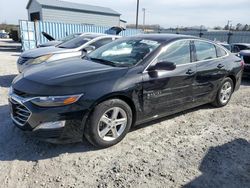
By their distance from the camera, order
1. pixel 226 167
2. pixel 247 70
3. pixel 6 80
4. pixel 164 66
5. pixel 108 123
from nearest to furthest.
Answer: pixel 226 167 < pixel 108 123 < pixel 164 66 < pixel 6 80 < pixel 247 70

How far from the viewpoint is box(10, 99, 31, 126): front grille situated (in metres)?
3.17

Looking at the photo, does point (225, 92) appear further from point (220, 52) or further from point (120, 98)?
point (120, 98)

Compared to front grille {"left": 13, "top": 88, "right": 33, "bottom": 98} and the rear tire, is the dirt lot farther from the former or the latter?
the rear tire

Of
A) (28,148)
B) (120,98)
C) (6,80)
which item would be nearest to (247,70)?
(120,98)

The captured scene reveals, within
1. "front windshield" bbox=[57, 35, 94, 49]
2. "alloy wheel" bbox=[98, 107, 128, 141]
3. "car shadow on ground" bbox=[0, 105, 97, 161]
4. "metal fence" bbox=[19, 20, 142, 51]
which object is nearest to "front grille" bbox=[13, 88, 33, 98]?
"car shadow on ground" bbox=[0, 105, 97, 161]

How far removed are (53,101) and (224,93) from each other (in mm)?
3930

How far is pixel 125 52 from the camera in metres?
4.32

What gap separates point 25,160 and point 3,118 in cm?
161

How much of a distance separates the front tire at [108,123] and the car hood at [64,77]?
14.5 inches

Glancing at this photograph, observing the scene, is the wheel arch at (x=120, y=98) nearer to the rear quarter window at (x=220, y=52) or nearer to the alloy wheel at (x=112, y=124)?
the alloy wheel at (x=112, y=124)

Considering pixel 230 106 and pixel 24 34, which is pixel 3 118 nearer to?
pixel 230 106

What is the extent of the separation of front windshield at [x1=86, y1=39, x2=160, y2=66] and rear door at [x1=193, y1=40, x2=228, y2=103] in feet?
3.46

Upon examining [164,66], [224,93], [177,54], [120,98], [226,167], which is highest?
[177,54]

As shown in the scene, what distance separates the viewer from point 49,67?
389cm
